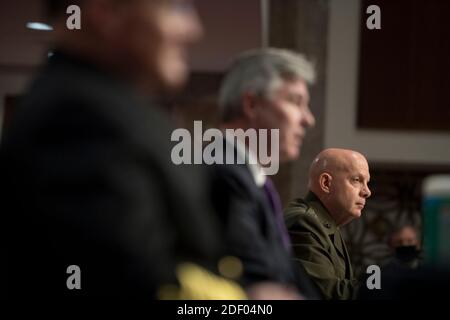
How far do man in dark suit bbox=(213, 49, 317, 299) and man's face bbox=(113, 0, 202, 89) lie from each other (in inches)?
9.2

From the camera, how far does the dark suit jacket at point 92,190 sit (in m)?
0.92

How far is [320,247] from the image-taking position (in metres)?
1.64

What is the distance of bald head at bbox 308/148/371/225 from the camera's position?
1.70m

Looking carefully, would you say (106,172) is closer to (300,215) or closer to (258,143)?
(258,143)

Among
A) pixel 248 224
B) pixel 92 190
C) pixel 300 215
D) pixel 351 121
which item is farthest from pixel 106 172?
pixel 351 121

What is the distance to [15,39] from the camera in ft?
6.50

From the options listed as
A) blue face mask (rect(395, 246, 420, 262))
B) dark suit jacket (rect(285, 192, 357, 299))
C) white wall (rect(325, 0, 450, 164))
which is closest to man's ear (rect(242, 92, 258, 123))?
dark suit jacket (rect(285, 192, 357, 299))

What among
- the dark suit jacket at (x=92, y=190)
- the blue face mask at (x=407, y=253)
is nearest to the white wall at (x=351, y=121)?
the blue face mask at (x=407, y=253)

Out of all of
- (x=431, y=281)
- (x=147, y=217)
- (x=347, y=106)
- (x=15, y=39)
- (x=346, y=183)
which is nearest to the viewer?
(x=147, y=217)

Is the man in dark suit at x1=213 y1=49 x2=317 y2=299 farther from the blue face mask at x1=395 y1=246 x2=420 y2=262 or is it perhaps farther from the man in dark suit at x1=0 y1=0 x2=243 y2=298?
the blue face mask at x1=395 y1=246 x2=420 y2=262

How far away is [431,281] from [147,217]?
46 cm

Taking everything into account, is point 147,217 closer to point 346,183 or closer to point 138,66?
point 138,66

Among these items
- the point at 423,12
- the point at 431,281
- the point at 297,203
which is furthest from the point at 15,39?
the point at 423,12

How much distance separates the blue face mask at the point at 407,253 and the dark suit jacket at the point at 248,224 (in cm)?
54
